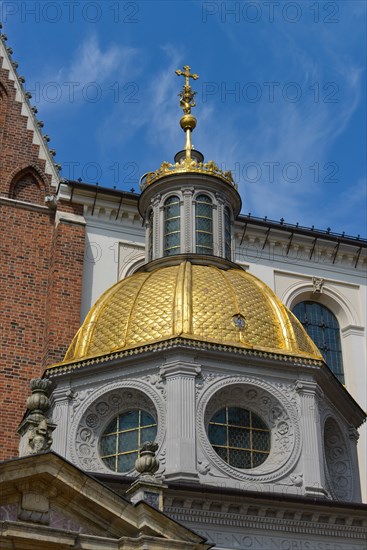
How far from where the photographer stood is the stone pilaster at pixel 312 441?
20375mm

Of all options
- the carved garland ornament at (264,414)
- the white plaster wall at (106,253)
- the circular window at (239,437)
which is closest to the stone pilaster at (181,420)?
the carved garland ornament at (264,414)

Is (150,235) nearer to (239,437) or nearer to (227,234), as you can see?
(227,234)

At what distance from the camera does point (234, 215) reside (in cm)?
2684

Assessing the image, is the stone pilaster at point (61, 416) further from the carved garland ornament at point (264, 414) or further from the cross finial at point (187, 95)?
the cross finial at point (187, 95)

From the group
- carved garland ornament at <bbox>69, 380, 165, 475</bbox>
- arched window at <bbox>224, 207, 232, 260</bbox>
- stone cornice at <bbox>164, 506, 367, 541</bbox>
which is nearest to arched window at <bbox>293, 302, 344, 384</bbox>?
arched window at <bbox>224, 207, 232, 260</bbox>

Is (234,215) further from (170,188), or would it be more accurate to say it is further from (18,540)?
(18,540)

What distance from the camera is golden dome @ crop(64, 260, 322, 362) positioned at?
21.6 m

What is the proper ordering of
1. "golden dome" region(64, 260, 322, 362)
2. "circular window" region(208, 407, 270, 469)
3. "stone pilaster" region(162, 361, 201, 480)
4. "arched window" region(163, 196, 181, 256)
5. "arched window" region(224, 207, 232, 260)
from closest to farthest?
1. "stone pilaster" region(162, 361, 201, 480)
2. "circular window" region(208, 407, 270, 469)
3. "golden dome" region(64, 260, 322, 362)
4. "arched window" region(163, 196, 181, 256)
5. "arched window" region(224, 207, 232, 260)

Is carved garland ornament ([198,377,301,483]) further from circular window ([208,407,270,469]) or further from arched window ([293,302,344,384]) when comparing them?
arched window ([293,302,344,384])

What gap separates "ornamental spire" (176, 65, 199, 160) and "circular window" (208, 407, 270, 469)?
300 inches

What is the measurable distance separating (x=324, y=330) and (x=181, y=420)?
→ 10782 millimetres

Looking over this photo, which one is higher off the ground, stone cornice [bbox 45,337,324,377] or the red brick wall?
the red brick wall

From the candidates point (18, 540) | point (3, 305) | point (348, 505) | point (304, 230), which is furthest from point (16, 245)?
point (18, 540)

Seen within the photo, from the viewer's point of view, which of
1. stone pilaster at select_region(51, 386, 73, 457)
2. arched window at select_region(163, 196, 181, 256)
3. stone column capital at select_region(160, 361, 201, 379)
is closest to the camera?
stone column capital at select_region(160, 361, 201, 379)
